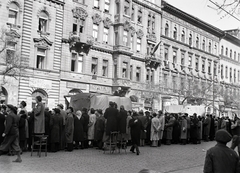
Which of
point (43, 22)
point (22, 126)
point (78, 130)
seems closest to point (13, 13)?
point (43, 22)

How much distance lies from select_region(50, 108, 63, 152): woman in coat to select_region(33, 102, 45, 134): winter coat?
127 centimetres

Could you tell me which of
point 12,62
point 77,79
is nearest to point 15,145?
point 12,62

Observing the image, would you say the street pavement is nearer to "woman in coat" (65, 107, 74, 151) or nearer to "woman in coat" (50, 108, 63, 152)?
"woman in coat" (50, 108, 63, 152)

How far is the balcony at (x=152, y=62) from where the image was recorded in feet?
148

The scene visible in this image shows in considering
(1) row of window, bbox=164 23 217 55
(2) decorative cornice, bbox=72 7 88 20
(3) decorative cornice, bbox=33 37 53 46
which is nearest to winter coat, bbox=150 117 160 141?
(3) decorative cornice, bbox=33 37 53 46

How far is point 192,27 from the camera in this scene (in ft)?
184

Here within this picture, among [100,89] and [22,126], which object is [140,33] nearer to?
[100,89]

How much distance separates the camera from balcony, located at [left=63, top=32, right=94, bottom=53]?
1391 inches

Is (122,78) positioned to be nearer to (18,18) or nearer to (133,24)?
(133,24)

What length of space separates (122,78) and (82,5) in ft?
31.2

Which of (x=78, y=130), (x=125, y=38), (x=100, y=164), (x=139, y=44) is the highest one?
(x=125, y=38)

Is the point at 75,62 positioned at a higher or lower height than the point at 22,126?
higher

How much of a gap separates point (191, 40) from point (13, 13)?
3277cm

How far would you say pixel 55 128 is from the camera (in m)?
15.3
